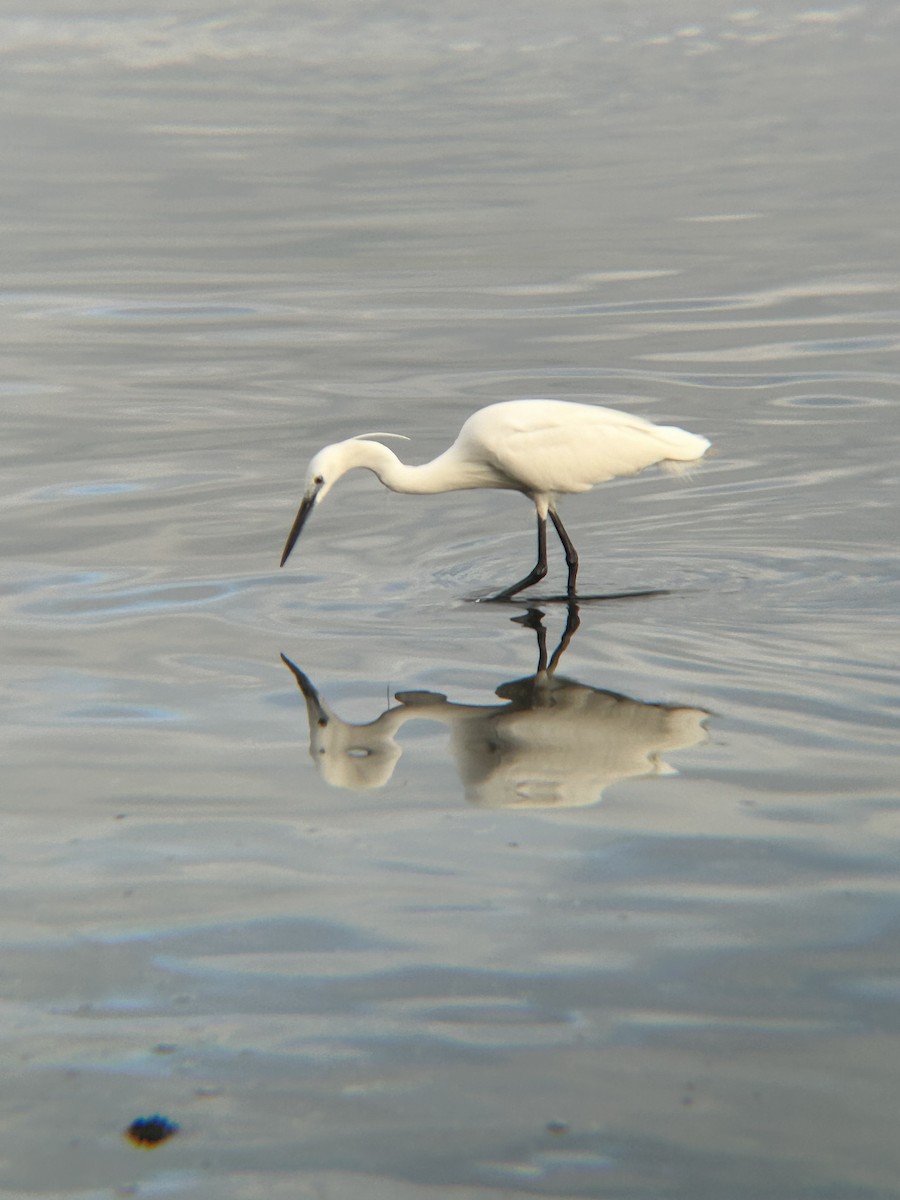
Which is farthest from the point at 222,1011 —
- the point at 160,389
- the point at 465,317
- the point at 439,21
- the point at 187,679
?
the point at 439,21

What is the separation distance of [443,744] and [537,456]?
298cm

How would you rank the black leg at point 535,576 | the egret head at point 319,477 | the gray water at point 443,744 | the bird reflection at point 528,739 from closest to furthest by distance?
the gray water at point 443,744
the bird reflection at point 528,739
the egret head at point 319,477
the black leg at point 535,576

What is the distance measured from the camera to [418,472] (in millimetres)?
10148

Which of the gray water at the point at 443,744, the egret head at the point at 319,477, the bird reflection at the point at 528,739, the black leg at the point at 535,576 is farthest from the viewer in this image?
the black leg at the point at 535,576

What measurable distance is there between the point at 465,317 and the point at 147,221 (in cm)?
785

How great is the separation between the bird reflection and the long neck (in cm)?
191

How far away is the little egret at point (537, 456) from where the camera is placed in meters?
9.90

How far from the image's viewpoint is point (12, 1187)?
443 centimetres

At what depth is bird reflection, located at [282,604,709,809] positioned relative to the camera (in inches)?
269

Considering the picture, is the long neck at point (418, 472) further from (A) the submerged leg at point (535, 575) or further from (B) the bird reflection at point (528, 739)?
(B) the bird reflection at point (528, 739)

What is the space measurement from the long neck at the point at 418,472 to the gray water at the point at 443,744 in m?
0.48

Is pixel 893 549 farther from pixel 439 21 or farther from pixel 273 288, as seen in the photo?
pixel 439 21

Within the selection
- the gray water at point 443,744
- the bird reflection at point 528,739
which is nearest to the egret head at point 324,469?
the gray water at point 443,744

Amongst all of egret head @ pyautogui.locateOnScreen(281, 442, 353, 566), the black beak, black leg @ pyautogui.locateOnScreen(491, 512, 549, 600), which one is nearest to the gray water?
black leg @ pyautogui.locateOnScreen(491, 512, 549, 600)
